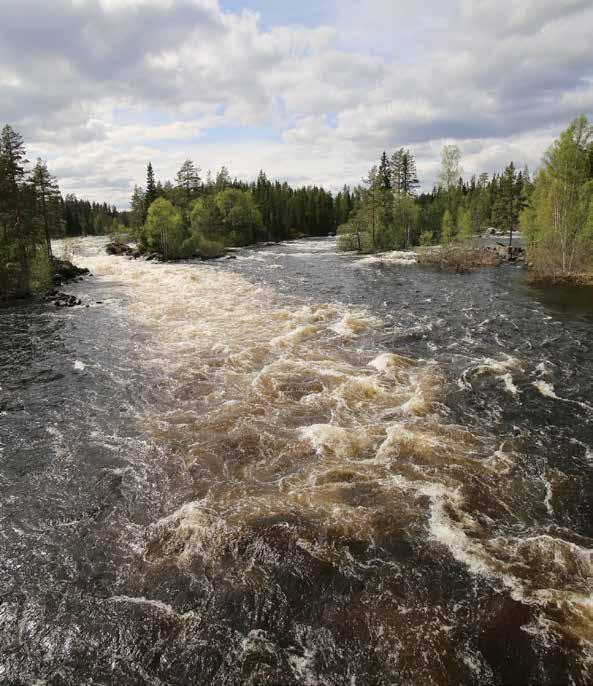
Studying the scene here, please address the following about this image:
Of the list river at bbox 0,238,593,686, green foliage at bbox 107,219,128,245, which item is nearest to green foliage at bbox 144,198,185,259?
green foliage at bbox 107,219,128,245

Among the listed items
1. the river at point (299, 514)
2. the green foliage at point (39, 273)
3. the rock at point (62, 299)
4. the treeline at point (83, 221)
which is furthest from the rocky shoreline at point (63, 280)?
the treeline at point (83, 221)

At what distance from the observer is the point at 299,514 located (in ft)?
32.2

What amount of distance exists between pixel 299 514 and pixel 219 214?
3395 inches

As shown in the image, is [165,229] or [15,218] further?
[165,229]

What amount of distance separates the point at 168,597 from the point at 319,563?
2.93 m

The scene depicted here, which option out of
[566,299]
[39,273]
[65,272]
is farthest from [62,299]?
[566,299]

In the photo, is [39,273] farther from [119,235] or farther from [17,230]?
[119,235]

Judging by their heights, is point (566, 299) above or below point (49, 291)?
below

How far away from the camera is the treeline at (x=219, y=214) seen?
70562 mm

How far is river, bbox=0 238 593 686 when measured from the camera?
6875 mm

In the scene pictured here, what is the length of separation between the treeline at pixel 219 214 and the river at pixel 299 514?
172 feet

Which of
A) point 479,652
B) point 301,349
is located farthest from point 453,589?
point 301,349

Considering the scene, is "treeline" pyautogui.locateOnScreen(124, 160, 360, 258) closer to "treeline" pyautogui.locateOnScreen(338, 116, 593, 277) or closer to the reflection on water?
"treeline" pyautogui.locateOnScreen(338, 116, 593, 277)

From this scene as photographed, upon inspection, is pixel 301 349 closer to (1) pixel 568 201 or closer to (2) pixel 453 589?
Answer: (2) pixel 453 589
